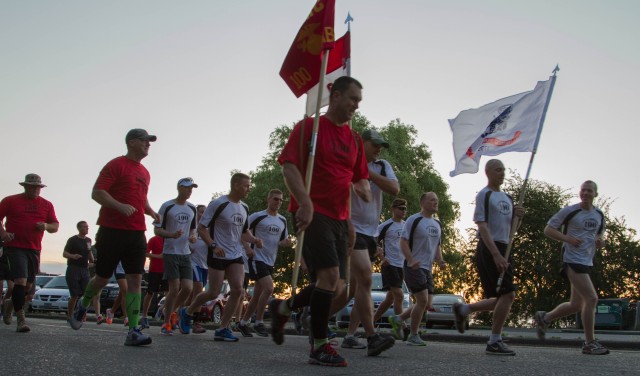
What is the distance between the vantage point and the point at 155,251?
15578 mm

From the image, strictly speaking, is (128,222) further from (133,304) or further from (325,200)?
(325,200)

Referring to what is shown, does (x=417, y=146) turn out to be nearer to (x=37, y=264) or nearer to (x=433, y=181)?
(x=433, y=181)

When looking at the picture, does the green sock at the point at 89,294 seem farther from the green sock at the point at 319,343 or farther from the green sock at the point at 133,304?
the green sock at the point at 319,343

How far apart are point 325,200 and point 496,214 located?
3.18 m

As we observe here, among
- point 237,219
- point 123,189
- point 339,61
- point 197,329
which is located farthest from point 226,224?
point 123,189

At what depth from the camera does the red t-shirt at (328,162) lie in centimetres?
627

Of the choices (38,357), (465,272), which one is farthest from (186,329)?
(465,272)

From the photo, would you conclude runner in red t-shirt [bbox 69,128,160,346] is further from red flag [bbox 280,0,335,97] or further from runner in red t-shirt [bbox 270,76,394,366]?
runner in red t-shirt [bbox 270,76,394,366]

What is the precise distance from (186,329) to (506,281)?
541 cm

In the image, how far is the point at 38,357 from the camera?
245 inches

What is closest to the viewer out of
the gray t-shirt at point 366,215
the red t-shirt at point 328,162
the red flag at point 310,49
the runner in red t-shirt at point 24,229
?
the red t-shirt at point 328,162

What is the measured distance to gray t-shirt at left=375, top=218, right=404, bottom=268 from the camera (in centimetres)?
1270

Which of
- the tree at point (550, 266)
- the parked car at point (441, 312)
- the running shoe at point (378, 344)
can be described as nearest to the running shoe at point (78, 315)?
the running shoe at point (378, 344)

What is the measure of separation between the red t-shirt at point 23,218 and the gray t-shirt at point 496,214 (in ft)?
18.9
